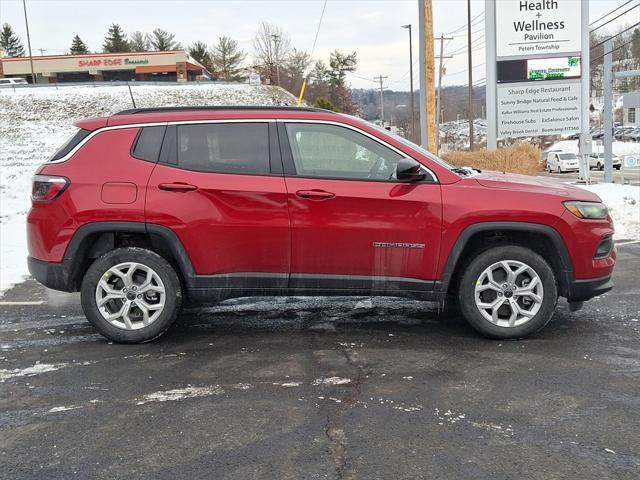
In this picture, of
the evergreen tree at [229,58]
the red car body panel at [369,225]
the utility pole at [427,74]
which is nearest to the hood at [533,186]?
the red car body panel at [369,225]

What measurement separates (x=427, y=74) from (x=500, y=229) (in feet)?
32.2

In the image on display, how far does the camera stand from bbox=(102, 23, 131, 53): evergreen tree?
303ft

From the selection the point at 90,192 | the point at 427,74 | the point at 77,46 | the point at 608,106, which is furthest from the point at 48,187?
the point at 77,46

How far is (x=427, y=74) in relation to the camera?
13805 mm

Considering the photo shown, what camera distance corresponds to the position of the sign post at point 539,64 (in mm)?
16156

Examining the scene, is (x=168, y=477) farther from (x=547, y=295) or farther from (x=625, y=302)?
(x=625, y=302)

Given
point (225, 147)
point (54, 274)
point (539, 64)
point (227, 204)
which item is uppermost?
point (539, 64)

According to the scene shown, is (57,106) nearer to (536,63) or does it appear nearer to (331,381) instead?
(536,63)

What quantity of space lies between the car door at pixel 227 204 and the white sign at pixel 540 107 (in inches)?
518

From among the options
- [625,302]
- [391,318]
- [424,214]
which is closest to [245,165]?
[424,214]

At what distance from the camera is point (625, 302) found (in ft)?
19.5

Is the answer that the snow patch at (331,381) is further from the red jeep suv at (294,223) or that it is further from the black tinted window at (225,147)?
the black tinted window at (225,147)

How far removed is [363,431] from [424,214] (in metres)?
1.92

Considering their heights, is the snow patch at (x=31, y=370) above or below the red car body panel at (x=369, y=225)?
below
